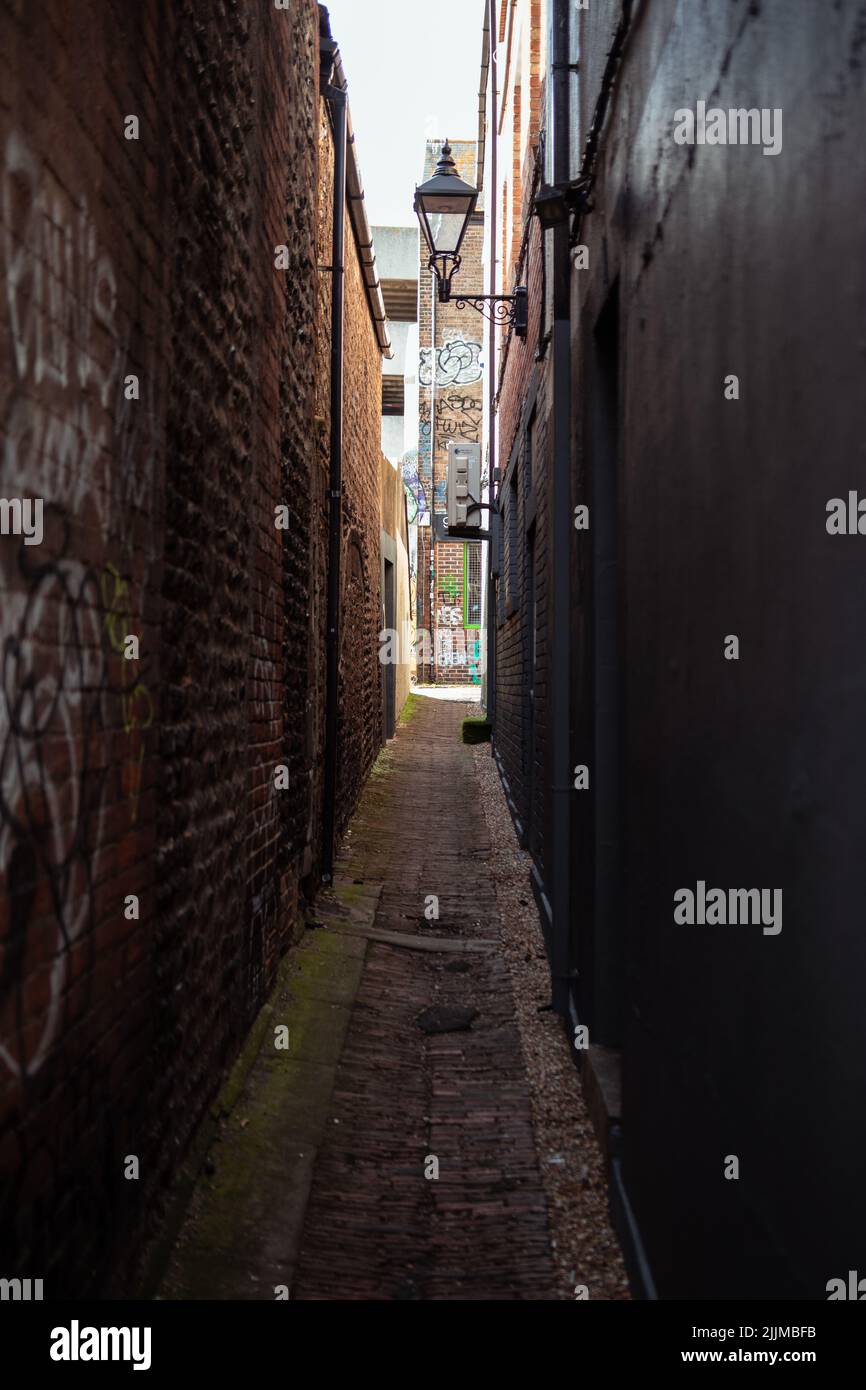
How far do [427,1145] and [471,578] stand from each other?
841 inches

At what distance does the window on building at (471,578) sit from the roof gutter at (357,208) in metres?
12.6

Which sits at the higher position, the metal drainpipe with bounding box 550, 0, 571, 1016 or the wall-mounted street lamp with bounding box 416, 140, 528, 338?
the wall-mounted street lamp with bounding box 416, 140, 528, 338

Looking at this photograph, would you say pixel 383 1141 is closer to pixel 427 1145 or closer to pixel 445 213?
pixel 427 1145

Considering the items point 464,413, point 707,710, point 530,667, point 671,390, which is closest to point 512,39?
point 530,667

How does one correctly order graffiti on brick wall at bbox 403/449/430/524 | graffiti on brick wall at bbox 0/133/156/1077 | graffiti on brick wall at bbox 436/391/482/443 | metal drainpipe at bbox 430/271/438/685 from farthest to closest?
graffiti on brick wall at bbox 436/391/482/443 → graffiti on brick wall at bbox 403/449/430/524 → metal drainpipe at bbox 430/271/438/685 → graffiti on brick wall at bbox 0/133/156/1077

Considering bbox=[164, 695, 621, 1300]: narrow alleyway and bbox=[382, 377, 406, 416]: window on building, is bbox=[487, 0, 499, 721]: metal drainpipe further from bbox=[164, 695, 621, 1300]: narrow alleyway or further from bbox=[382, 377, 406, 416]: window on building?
bbox=[382, 377, 406, 416]: window on building

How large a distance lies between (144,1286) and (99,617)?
1552 mm

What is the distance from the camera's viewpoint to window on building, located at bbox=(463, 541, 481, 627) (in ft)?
80.6

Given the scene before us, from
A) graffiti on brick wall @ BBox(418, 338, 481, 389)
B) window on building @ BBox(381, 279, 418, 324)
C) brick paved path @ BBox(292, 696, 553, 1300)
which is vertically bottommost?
brick paved path @ BBox(292, 696, 553, 1300)

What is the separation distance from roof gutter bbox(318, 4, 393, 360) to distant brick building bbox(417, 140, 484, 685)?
11.8m

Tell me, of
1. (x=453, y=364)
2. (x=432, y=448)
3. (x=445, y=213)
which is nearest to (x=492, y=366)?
(x=445, y=213)

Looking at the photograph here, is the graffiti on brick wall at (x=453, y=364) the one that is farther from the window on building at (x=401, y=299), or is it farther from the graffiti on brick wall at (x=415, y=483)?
the window on building at (x=401, y=299)

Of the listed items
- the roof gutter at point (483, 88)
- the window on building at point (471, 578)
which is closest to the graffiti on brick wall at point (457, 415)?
the window on building at point (471, 578)

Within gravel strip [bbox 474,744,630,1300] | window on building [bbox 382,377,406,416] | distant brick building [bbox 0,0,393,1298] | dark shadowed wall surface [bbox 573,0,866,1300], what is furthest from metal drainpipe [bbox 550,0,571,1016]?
window on building [bbox 382,377,406,416]
